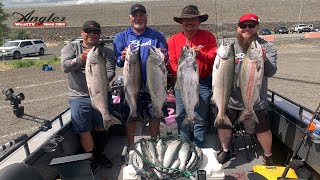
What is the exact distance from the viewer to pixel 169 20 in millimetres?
69062

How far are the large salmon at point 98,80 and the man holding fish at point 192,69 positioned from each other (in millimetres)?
902

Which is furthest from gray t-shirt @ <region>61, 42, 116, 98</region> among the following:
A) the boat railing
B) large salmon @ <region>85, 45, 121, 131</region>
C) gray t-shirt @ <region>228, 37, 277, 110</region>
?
the boat railing

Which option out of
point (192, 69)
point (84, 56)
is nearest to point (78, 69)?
point (84, 56)

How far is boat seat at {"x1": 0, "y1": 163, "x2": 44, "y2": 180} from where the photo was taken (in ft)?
7.01

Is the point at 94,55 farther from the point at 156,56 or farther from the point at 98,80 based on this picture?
the point at 156,56

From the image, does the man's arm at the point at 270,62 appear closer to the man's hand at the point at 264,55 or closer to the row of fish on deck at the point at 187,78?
the man's hand at the point at 264,55

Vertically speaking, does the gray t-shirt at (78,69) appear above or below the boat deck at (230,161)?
above

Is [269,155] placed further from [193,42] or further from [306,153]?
[193,42]

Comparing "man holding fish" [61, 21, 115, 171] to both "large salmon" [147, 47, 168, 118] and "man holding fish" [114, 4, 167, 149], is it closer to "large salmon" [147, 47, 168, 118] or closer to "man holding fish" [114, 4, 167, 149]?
"man holding fish" [114, 4, 167, 149]

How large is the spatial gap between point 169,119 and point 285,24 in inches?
2486

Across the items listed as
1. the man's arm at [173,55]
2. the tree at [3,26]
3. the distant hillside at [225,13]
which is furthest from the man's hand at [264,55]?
the distant hillside at [225,13]

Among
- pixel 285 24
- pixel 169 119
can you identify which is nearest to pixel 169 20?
pixel 285 24

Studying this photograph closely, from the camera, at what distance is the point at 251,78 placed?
3.77m

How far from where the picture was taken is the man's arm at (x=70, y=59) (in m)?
3.84
